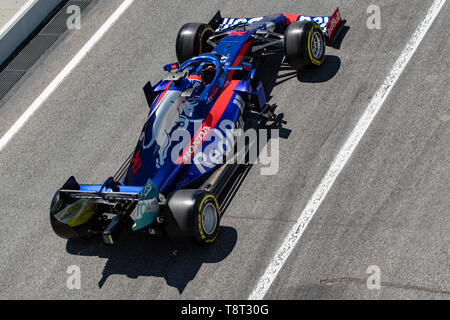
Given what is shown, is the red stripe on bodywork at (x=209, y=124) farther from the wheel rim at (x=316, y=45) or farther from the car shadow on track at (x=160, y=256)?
the wheel rim at (x=316, y=45)

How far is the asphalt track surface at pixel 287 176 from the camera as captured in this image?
25.2 feet

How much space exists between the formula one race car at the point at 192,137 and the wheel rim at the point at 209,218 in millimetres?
13

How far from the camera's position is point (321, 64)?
10.8 m

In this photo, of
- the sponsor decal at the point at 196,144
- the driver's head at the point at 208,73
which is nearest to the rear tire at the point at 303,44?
the driver's head at the point at 208,73

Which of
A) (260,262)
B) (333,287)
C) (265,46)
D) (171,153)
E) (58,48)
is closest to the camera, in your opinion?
(333,287)

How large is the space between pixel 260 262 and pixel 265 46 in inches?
168

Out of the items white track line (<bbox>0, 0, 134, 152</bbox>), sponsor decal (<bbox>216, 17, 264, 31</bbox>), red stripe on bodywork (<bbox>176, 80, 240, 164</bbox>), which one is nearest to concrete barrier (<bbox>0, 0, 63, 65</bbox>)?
white track line (<bbox>0, 0, 134, 152</bbox>)

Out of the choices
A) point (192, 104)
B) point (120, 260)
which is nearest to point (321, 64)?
point (192, 104)

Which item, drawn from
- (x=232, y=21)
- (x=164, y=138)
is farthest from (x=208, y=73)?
(x=232, y=21)

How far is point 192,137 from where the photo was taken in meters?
8.85

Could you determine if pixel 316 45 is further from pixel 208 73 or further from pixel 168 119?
pixel 168 119

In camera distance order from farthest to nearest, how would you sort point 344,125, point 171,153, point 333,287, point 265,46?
point 265,46, point 344,125, point 171,153, point 333,287

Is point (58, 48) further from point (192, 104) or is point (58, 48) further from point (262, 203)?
point (262, 203)
